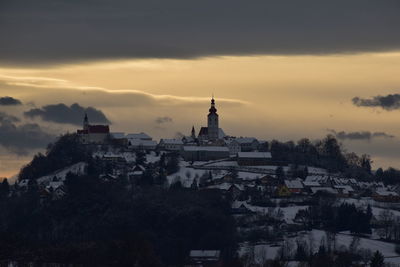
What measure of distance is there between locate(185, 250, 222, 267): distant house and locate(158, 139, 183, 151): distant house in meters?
53.3

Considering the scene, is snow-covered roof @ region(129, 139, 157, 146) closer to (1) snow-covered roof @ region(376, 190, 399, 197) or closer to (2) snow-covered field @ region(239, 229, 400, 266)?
(1) snow-covered roof @ region(376, 190, 399, 197)

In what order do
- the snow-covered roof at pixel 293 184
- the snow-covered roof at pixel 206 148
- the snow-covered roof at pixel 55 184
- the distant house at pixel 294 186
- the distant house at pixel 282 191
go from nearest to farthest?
the distant house at pixel 282 191 → the distant house at pixel 294 186 → the snow-covered roof at pixel 293 184 → the snow-covered roof at pixel 55 184 → the snow-covered roof at pixel 206 148

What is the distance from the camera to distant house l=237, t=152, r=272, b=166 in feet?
550

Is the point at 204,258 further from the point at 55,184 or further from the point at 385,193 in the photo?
the point at 55,184

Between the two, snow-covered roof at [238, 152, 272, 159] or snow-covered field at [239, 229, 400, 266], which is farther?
snow-covered roof at [238, 152, 272, 159]

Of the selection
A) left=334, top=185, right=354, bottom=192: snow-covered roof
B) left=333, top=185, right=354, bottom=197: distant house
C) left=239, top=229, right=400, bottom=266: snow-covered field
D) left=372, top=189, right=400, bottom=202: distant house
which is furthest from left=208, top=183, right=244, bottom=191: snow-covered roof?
left=239, top=229, right=400, bottom=266: snow-covered field

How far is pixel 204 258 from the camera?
121m

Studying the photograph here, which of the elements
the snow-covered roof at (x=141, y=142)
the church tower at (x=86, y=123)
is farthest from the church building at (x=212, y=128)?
the church tower at (x=86, y=123)

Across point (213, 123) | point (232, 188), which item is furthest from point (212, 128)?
point (232, 188)

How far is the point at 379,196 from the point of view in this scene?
504 feet

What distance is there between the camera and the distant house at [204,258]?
381 feet

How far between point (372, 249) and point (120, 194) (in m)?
31.1

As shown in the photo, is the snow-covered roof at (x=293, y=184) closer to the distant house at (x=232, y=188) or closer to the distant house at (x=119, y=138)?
the distant house at (x=232, y=188)

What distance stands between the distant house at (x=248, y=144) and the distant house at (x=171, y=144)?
754 cm
